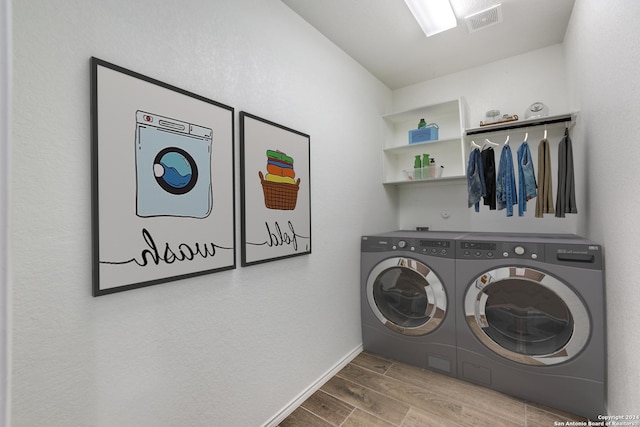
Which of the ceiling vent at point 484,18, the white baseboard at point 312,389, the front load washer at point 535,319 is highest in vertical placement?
the ceiling vent at point 484,18

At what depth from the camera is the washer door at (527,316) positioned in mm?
1604

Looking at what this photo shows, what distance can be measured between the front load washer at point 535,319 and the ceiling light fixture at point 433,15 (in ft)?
4.96

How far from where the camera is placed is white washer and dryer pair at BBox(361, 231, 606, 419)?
157 centimetres

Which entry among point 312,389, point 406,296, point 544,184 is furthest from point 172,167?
point 544,184

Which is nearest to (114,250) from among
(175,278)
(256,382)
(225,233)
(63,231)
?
(63,231)

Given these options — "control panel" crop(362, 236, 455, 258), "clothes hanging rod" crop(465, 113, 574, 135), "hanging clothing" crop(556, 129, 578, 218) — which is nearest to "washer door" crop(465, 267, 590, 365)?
"control panel" crop(362, 236, 455, 258)

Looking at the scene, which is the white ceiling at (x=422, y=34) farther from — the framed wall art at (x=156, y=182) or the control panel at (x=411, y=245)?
the control panel at (x=411, y=245)

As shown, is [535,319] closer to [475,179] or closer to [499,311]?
[499,311]

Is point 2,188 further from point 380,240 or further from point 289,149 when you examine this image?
point 380,240

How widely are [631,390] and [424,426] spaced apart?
3.06 feet

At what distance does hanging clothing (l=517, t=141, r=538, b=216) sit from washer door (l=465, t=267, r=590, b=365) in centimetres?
57

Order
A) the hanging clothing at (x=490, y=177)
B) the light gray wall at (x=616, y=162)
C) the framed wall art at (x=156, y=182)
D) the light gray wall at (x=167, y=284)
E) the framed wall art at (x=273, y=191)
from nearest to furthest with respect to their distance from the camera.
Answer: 1. the light gray wall at (x=167, y=284)
2. the framed wall art at (x=156, y=182)
3. the light gray wall at (x=616, y=162)
4. the framed wall art at (x=273, y=191)
5. the hanging clothing at (x=490, y=177)

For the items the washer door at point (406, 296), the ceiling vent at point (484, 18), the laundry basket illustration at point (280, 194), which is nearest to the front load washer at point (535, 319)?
the washer door at point (406, 296)

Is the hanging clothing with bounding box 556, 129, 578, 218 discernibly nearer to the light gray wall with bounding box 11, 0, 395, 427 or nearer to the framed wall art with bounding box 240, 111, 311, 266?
the light gray wall with bounding box 11, 0, 395, 427
